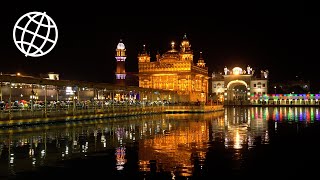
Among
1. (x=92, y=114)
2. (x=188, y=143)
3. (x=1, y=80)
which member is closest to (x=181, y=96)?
(x=92, y=114)

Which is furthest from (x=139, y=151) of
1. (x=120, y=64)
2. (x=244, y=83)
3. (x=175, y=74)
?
(x=244, y=83)

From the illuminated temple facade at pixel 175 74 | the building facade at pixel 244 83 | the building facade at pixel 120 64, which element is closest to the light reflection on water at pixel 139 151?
the illuminated temple facade at pixel 175 74

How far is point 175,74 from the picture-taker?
81.5 meters

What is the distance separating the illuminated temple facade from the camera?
265 ft

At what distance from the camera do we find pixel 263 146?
18547mm

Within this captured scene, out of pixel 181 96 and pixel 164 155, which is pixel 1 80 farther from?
pixel 181 96

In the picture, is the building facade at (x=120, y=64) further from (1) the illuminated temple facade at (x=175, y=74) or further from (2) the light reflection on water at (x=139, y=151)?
(2) the light reflection on water at (x=139, y=151)

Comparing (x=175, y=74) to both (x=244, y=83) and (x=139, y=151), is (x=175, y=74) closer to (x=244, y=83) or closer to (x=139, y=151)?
(x=244, y=83)

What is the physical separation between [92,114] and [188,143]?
2187cm

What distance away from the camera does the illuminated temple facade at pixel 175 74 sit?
265 feet

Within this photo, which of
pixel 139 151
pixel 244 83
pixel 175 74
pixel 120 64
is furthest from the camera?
pixel 244 83

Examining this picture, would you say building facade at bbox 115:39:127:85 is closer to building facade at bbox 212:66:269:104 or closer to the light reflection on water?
building facade at bbox 212:66:269:104

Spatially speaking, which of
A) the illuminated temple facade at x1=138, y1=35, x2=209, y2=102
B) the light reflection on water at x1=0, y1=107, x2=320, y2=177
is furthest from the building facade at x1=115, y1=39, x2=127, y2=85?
the light reflection on water at x1=0, y1=107, x2=320, y2=177

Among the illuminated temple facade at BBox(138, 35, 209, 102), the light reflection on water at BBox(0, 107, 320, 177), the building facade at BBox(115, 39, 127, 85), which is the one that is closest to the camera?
the light reflection on water at BBox(0, 107, 320, 177)
